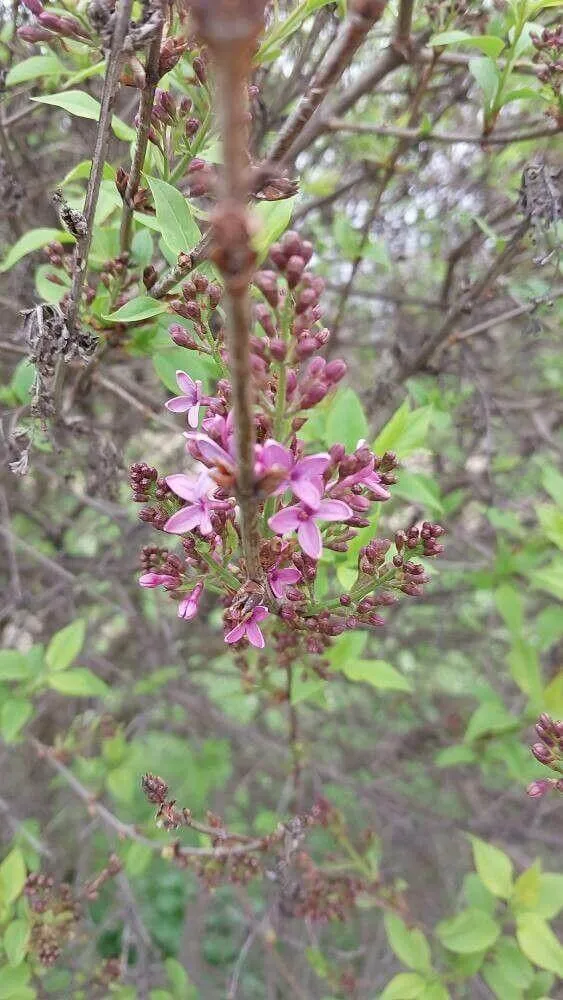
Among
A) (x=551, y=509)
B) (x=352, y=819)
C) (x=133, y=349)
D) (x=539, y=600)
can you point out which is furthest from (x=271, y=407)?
(x=352, y=819)

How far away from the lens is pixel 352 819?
5355 mm

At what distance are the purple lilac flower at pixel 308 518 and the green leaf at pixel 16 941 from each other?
5.53 ft

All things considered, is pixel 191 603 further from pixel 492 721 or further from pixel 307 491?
pixel 492 721

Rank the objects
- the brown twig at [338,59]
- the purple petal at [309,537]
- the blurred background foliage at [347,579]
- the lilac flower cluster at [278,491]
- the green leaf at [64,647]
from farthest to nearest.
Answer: the green leaf at [64,647] → the blurred background foliage at [347,579] → the purple petal at [309,537] → the lilac flower cluster at [278,491] → the brown twig at [338,59]

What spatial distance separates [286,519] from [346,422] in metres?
0.84

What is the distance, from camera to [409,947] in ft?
7.94

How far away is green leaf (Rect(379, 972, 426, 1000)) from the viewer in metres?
2.24

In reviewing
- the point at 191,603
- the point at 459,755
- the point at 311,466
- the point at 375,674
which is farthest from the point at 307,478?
the point at 459,755

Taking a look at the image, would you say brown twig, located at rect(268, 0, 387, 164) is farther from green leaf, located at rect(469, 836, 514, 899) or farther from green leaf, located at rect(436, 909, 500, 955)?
green leaf, located at rect(436, 909, 500, 955)

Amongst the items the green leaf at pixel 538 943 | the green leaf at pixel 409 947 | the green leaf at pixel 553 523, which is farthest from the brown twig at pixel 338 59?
the green leaf at pixel 409 947

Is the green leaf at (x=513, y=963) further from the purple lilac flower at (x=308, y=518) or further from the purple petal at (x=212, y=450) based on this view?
the purple petal at (x=212, y=450)

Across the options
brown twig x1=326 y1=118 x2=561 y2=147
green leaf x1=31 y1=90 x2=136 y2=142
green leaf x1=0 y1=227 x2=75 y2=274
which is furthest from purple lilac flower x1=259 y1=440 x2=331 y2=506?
brown twig x1=326 y1=118 x2=561 y2=147

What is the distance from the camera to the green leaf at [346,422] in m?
1.94

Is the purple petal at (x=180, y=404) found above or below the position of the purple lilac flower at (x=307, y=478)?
below
